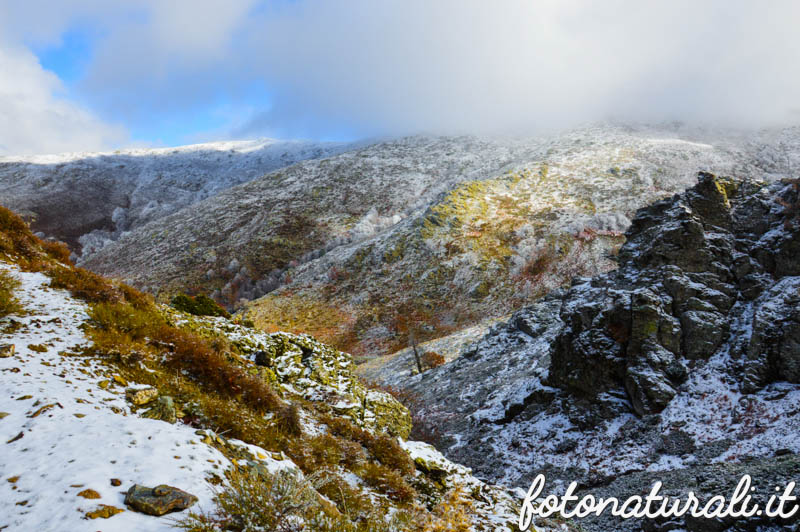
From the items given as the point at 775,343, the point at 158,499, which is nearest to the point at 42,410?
the point at 158,499

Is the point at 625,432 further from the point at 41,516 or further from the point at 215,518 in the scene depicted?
the point at 41,516

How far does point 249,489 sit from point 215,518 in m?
0.38

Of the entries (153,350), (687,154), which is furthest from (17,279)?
(687,154)

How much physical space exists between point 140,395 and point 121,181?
13812 centimetres

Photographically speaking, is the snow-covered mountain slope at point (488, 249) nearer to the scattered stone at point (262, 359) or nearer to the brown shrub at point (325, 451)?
the scattered stone at point (262, 359)

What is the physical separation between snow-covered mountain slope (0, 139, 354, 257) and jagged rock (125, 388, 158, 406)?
332ft

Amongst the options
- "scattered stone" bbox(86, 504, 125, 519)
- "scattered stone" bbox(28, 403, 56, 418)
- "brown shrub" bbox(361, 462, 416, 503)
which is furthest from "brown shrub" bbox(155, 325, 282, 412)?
"scattered stone" bbox(86, 504, 125, 519)

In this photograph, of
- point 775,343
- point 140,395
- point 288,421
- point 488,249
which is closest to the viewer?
point 140,395

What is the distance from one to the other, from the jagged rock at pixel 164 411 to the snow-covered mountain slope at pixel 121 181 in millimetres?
101819

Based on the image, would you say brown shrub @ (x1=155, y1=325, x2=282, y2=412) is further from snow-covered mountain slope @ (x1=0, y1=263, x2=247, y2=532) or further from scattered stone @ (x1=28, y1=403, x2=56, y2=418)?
scattered stone @ (x1=28, y1=403, x2=56, y2=418)

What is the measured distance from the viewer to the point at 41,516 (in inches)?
126

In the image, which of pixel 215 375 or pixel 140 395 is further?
pixel 215 375

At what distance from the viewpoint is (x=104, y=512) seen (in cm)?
334

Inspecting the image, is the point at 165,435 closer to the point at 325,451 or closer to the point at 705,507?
the point at 325,451
